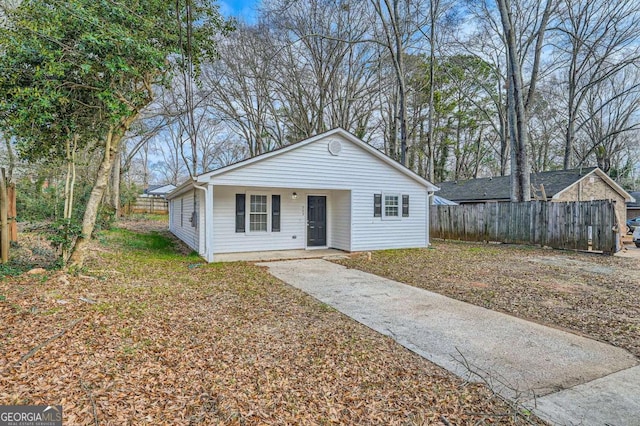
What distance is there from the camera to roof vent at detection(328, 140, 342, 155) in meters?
10.3

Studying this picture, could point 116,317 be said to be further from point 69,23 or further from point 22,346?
point 69,23

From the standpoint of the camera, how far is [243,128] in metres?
22.4

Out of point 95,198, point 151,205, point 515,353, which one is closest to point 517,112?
point 515,353

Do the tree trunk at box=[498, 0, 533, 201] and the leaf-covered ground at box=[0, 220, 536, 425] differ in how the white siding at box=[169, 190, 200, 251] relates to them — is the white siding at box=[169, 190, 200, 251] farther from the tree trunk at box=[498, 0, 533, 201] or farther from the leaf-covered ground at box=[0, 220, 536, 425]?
the tree trunk at box=[498, 0, 533, 201]

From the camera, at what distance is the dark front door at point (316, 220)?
1172 centimetres

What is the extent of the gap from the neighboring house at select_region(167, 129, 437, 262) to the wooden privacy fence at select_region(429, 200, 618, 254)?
10.1 feet

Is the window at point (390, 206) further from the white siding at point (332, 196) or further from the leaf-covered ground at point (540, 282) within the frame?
the leaf-covered ground at point (540, 282)

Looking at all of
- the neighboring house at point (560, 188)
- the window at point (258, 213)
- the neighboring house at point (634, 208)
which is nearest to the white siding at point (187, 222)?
the window at point (258, 213)

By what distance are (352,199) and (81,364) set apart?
8674 mm

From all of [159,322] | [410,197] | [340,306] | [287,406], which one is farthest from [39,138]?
[410,197]

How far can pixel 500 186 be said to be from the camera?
66.6ft

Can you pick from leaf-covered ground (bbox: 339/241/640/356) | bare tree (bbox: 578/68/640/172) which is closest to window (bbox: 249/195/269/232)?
leaf-covered ground (bbox: 339/241/640/356)

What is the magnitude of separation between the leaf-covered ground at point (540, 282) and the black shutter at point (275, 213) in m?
2.93

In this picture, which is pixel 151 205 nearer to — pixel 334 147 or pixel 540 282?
pixel 334 147
